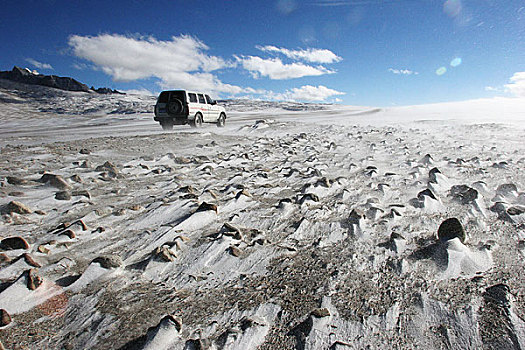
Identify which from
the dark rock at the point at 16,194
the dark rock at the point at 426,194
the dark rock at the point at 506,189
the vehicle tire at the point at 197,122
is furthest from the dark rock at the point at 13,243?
the vehicle tire at the point at 197,122

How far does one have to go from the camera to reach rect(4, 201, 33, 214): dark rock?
2404mm

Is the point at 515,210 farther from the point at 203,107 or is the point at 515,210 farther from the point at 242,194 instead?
the point at 203,107

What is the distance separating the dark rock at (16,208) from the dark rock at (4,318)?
1509 millimetres

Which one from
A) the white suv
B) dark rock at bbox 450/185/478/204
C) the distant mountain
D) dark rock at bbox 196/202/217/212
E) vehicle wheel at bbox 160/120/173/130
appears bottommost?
vehicle wheel at bbox 160/120/173/130

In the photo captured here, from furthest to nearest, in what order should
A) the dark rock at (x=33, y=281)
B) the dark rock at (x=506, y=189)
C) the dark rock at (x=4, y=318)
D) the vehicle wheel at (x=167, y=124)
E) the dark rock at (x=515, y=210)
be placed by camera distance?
1. the vehicle wheel at (x=167, y=124)
2. the dark rock at (x=506, y=189)
3. the dark rock at (x=515, y=210)
4. the dark rock at (x=33, y=281)
5. the dark rock at (x=4, y=318)

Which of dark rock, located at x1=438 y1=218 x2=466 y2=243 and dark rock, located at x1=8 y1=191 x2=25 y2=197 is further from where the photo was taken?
dark rock, located at x1=8 y1=191 x2=25 y2=197

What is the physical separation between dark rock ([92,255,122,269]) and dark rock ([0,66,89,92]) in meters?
64.9

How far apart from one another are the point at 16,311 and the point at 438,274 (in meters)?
2.29

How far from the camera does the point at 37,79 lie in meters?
51.2

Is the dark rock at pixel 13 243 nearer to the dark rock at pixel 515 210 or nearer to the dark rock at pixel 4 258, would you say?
the dark rock at pixel 4 258

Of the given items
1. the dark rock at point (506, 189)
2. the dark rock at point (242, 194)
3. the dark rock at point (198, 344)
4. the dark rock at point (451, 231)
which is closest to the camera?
the dark rock at point (198, 344)

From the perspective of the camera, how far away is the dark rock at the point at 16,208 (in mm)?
2404

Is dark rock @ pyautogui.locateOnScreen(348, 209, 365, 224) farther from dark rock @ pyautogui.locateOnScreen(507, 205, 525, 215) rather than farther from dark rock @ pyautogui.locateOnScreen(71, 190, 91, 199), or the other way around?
dark rock @ pyautogui.locateOnScreen(71, 190, 91, 199)

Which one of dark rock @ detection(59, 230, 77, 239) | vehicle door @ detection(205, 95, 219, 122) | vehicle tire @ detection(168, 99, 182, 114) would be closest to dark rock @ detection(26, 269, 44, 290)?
dark rock @ detection(59, 230, 77, 239)
